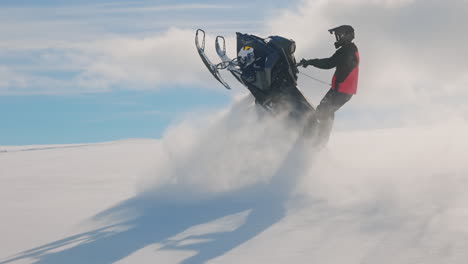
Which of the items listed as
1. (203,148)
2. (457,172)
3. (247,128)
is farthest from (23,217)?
(457,172)

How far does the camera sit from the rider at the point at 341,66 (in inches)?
339

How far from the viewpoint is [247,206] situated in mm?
7207

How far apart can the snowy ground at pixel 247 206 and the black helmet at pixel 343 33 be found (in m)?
1.92

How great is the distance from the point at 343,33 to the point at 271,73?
1.43 meters

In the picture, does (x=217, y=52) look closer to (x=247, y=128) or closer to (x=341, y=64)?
(x=247, y=128)

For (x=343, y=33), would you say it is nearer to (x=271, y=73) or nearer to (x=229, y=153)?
(x=271, y=73)

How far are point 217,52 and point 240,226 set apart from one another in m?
4.66

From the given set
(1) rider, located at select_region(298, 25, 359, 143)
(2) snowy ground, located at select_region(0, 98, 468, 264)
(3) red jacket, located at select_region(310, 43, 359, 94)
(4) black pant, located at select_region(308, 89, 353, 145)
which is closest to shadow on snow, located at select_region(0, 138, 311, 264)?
(2) snowy ground, located at select_region(0, 98, 468, 264)

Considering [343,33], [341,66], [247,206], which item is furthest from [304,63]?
[247,206]

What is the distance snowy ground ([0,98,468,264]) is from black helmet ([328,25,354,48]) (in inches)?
75.5

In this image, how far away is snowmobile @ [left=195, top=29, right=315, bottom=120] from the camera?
9.01m

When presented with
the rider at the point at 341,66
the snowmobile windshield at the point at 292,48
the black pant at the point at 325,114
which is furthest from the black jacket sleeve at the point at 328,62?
the snowmobile windshield at the point at 292,48

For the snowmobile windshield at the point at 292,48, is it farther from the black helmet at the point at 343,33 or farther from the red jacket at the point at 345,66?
the black helmet at the point at 343,33

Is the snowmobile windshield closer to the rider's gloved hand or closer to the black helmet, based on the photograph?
the rider's gloved hand
